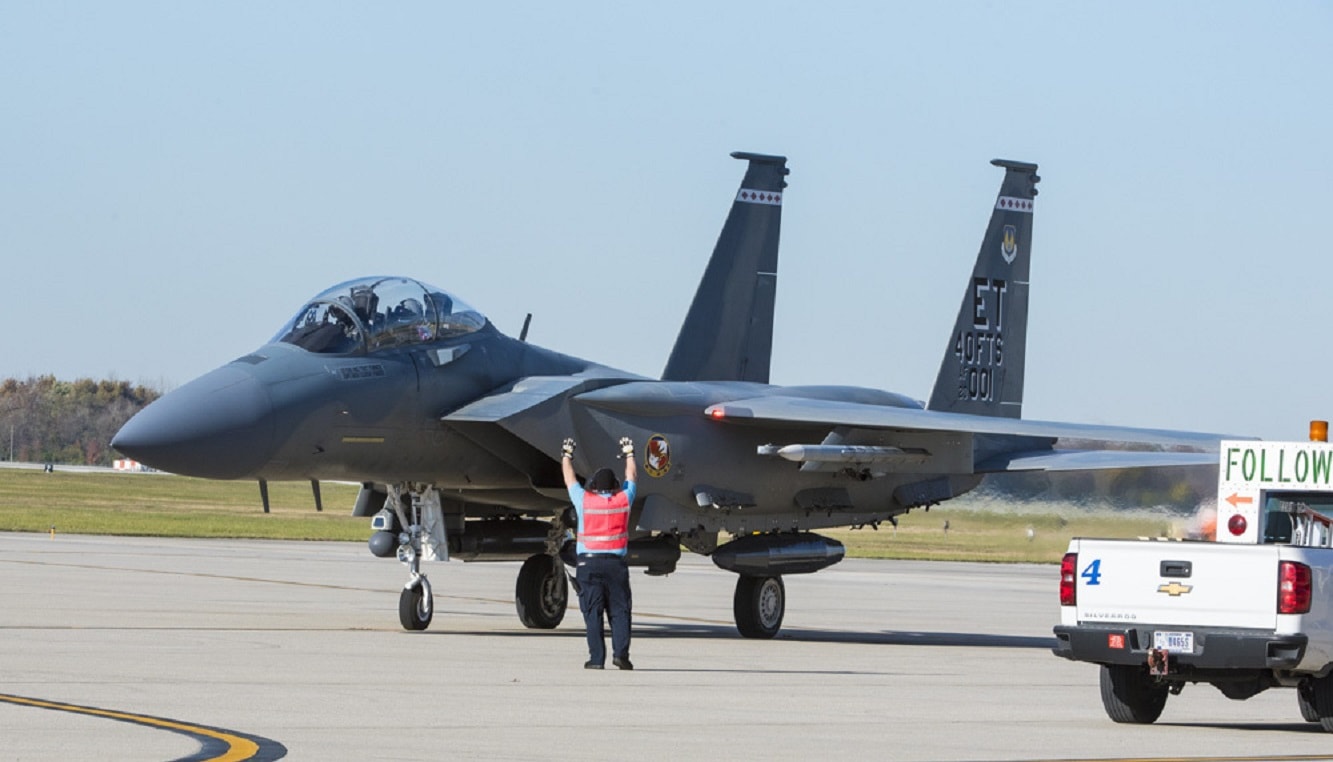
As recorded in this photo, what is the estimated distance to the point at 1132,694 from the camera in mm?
12445

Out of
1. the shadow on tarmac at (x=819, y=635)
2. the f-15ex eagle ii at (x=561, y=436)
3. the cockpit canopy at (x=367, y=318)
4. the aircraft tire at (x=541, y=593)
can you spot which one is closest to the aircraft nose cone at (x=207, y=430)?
the f-15ex eagle ii at (x=561, y=436)

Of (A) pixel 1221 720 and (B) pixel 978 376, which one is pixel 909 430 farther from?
(A) pixel 1221 720

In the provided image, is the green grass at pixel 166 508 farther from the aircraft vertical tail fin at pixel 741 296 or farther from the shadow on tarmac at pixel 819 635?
the shadow on tarmac at pixel 819 635

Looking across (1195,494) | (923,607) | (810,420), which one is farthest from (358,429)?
(1195,494)

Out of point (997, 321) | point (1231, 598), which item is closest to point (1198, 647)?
point (1231, 598)

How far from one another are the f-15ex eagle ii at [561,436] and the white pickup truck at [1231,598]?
257 inches

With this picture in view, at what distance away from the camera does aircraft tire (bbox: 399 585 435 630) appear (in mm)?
18812

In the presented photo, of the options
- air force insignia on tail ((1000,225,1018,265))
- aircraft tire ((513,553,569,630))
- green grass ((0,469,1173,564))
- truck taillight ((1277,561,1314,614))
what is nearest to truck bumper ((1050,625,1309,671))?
truck taillight ((1277,561,1314,614))

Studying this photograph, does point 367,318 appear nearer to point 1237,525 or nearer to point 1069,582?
point 1069,582

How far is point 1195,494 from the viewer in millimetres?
30141

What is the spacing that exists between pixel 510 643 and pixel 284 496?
182ft

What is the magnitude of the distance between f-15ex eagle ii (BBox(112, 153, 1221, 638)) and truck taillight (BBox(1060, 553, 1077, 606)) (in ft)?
22.8

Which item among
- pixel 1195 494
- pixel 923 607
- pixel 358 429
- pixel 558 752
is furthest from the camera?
pixel 1195 494

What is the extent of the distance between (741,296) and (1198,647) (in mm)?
11932
